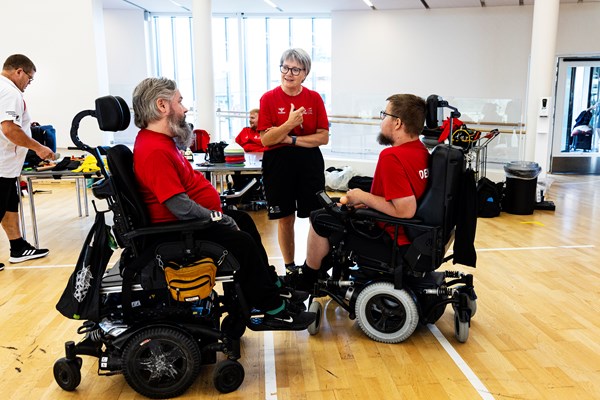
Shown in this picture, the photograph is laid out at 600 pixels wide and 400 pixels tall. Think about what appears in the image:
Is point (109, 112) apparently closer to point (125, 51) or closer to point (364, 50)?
point (364, 50)

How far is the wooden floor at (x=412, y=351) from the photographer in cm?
241

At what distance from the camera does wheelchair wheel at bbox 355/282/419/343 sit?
9.11ft

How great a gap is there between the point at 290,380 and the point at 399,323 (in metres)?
0.68

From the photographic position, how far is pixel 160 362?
2.30m

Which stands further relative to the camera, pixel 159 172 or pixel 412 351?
pixel 412 351

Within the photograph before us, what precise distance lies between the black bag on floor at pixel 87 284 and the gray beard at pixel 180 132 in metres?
0.48

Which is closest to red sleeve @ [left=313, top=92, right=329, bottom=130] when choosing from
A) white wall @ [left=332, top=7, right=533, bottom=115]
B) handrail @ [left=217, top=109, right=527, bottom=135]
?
handrail @ [left=217, top=109, right=527, bottom=135]

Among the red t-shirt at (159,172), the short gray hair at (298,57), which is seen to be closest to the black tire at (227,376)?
the red t-shirt at (159,172)

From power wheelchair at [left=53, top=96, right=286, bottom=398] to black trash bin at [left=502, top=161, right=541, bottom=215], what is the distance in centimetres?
473

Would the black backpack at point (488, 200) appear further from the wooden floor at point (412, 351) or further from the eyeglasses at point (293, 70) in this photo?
the eyeglasses at point (293, 70)

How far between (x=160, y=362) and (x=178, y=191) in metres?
0.73

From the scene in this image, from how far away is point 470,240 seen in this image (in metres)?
2.77

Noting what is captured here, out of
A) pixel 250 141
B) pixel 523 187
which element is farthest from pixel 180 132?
pixel 523 187

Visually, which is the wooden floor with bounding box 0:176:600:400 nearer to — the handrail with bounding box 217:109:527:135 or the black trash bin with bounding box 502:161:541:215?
the black trash bin with bounding box 502:161:541:215
